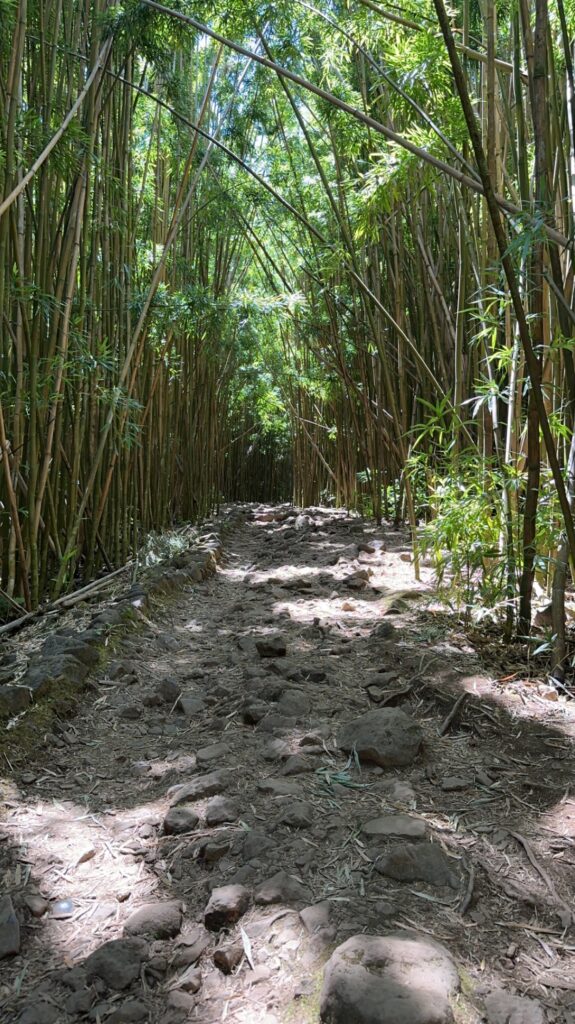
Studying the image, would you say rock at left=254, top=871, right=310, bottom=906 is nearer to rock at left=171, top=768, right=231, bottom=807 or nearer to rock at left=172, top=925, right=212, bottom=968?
rock at left=172, top=925, right=212, bottom=968

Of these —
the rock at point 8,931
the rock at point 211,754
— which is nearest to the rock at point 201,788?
the rock at point 211,754

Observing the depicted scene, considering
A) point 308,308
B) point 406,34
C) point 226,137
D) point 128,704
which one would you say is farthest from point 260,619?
point 226,137

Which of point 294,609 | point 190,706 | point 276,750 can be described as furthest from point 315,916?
point 294,609

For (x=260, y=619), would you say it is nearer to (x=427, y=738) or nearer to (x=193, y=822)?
(x=427, y=738)

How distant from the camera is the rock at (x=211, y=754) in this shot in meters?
1.49

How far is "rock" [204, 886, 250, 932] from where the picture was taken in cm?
99

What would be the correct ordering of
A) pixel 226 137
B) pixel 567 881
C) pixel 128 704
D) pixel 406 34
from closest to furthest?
pixel 567 881 → pixel 128 704 → pixel 406 34 → pixel 226 137

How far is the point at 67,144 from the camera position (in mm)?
2340

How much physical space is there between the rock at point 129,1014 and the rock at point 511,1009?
405mm

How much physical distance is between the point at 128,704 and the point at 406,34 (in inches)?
98.6

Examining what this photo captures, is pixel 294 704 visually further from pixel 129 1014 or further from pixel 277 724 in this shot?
pixel 129 1014

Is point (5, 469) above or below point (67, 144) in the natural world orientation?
below

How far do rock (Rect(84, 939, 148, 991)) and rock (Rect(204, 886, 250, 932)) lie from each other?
0.10m

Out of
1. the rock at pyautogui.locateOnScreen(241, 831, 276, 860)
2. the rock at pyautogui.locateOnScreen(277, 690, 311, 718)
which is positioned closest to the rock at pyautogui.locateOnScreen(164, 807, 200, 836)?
the rock at pyautogui.locateOnScreen(241, 831, 276, 860)
